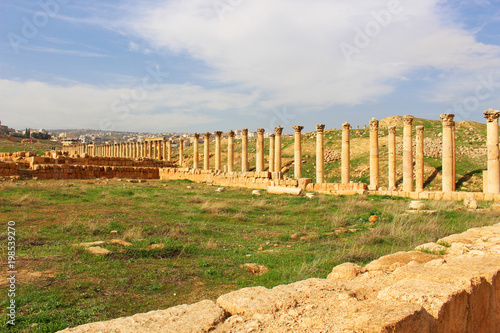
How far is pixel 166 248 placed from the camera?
7637 millimetres

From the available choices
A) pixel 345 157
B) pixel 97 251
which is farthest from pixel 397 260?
pixel 345 157

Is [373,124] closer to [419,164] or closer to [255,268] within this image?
[419,164]

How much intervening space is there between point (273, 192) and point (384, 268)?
16827mm

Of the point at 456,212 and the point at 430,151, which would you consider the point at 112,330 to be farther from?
the point at 430,151

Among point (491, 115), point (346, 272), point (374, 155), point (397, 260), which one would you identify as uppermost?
point (491, 115)

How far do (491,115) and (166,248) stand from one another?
18883mm

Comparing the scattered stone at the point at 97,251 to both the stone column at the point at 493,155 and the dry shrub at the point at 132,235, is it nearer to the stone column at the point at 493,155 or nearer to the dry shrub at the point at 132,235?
the dry shrub at the point at 132,235

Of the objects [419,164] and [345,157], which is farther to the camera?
[345,157]

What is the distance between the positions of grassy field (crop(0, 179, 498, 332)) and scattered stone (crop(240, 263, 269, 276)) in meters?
0.12

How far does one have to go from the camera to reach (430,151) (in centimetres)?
3438

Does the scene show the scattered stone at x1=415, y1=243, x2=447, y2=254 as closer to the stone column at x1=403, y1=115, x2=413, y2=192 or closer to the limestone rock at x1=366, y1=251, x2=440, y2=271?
the limestone rock at x1=366, y1=251, x2=440, y2=271

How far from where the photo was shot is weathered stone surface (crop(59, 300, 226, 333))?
2885mm

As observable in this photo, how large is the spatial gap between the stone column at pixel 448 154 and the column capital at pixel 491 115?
72.7 inches

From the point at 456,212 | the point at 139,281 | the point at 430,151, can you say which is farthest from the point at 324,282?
the point at 430,151
